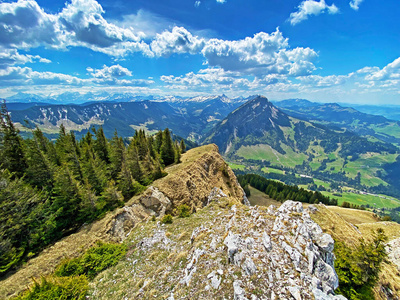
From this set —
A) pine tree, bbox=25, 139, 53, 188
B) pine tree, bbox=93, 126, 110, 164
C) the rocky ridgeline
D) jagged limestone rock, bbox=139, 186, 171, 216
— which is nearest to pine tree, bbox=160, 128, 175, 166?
pine tree, bbox=93, 126, 110, 164

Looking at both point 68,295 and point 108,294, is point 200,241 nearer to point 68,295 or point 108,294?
point 108,294

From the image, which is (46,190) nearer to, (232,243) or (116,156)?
(116,156)

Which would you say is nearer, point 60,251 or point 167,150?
point 60,251

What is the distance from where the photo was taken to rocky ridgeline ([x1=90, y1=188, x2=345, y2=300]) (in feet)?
45.9

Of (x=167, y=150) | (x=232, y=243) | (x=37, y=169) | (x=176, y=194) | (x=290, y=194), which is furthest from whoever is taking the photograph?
(x=290, y=194)

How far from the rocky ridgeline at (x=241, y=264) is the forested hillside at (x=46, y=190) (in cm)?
1444

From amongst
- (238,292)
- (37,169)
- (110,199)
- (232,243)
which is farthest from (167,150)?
(238,292)

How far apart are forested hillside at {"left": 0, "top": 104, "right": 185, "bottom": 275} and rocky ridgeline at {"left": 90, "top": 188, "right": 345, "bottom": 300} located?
14442 mm

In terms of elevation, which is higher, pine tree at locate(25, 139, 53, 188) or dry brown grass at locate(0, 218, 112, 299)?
pine tree at locate(25, 139, 53, 188)

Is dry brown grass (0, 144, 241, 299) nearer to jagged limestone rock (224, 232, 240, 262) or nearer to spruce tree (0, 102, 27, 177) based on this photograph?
jagged limestone rock (224, 232, 240, 262)

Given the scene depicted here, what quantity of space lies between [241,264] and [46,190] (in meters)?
37.6

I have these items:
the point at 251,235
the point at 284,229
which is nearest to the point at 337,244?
the point at 284,229

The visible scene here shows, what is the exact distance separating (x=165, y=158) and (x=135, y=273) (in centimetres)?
4246

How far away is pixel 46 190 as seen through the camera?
1280 inches
